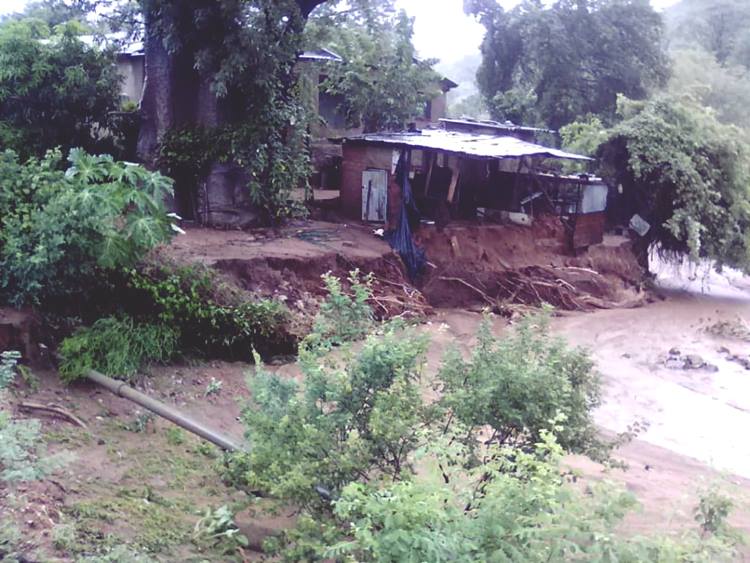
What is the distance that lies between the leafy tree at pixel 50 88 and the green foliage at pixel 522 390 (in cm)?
1143

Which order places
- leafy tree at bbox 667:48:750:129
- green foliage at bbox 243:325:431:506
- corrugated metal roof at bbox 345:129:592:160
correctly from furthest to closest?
leafy tree at bbox 667:48:750:129
corrugated metal roof at bbox 345:129:592:160
green foliage at bbox 243:325:431:506

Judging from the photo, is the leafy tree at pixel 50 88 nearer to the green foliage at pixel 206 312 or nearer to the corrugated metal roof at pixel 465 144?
the green foliage at pixel 206 312

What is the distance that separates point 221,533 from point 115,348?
13.7 feet

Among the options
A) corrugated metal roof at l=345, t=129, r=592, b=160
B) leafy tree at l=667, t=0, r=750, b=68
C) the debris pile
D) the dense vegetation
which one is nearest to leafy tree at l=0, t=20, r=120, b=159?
corrugated metal roof at l=345, t=129, r=592, b=160

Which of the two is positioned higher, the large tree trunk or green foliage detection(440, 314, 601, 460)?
the large tree trunk

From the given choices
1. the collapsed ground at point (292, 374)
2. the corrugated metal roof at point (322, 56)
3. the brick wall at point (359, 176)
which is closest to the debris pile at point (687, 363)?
the collapsed ground at point (292, 374)

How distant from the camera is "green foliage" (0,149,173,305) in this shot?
957cm

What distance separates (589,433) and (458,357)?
1402mm

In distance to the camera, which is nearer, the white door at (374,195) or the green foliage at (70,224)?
the green foliage at (70,224)

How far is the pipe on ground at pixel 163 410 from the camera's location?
8.43 meters

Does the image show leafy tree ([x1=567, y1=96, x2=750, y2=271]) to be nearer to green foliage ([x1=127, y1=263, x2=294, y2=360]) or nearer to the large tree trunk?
the large tree trunk

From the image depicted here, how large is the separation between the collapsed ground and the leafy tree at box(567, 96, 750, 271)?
69.0 inches

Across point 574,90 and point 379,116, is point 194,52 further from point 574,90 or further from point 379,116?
point 574,90

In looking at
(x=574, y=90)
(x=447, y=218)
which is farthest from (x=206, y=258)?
(x=574, y=90)
